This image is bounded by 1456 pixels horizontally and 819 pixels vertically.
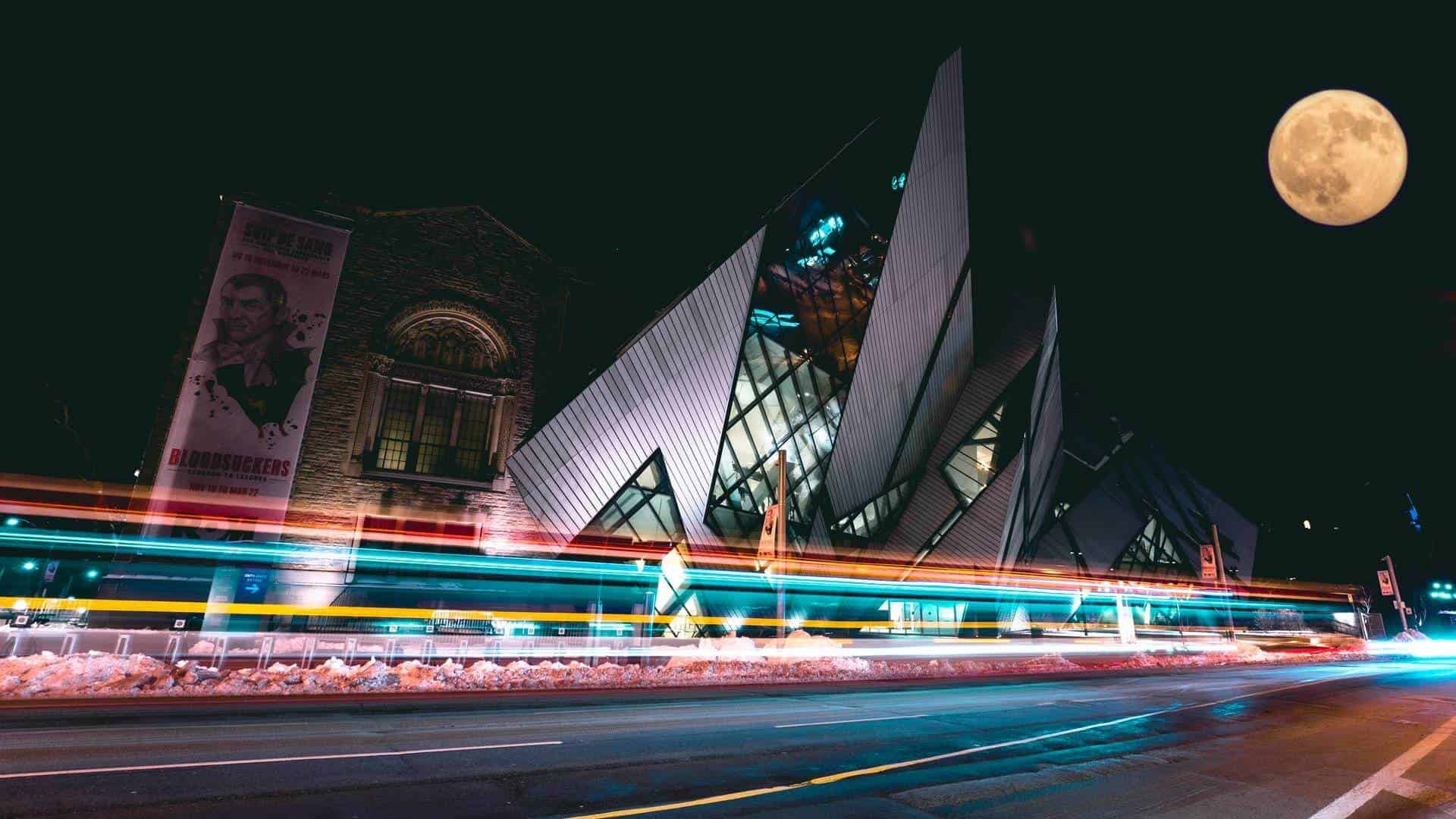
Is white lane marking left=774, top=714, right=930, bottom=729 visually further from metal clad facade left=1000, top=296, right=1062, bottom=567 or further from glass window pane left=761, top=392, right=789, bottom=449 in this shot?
metal clad facade left=1000, top=296, right=1062, bottom=567

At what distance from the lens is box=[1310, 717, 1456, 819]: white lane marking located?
5.37 metres

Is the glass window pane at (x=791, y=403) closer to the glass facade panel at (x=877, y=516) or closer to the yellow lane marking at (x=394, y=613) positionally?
the glass facade panel at (x=877, y=516)

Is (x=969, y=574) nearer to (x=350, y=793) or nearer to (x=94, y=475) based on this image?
(x=350, y=793)

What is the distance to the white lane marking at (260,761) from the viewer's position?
18.0ft

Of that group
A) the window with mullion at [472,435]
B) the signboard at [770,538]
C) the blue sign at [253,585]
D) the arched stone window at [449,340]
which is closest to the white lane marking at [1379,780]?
the signboard at [770,538]

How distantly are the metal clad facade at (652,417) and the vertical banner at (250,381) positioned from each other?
8169 millimetres

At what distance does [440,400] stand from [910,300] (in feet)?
64.4

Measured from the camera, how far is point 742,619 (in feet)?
81.2

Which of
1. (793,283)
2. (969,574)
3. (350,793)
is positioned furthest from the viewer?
(969,574)

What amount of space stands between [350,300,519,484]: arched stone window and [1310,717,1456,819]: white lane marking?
955 inches

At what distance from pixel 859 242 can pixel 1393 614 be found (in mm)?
83530

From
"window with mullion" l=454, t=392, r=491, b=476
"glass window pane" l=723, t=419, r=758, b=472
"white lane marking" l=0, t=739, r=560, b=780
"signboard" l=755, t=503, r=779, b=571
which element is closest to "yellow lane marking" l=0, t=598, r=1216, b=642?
"signboard" l=755, t=503, r=779, b=571

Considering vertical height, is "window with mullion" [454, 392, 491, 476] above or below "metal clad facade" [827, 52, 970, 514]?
below

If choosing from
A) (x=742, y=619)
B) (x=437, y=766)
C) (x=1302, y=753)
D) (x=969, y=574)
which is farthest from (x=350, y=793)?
(x=969, y=574)
